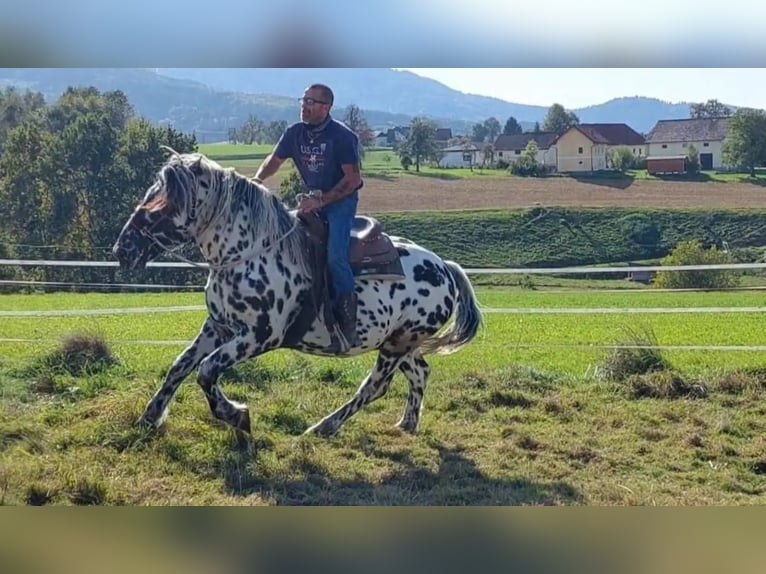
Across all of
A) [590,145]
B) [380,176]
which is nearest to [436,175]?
[380,176]

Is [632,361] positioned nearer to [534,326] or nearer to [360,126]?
[534,326]

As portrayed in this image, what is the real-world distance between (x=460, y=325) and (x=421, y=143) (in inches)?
85.3

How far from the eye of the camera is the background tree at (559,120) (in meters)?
7.18

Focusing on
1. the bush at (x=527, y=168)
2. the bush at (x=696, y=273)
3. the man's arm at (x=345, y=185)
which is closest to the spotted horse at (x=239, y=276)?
the man's arm at (x=345, y=185)

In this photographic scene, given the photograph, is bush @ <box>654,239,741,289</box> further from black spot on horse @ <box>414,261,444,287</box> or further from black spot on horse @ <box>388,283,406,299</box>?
black spot on horse @ <box>388,283,406,299</box>

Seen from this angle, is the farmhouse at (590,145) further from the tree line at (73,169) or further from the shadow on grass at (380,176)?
the tree line at (73,169)

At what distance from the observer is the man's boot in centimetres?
507

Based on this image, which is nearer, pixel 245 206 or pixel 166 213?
pixel 166 213

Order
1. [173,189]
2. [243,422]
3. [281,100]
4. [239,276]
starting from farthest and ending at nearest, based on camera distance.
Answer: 1. [281,100]
2. [243,422]
3. [239,276]
4. [173,189]

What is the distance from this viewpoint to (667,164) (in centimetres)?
748

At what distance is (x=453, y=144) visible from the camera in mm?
7570

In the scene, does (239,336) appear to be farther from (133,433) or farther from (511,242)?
(511,242)

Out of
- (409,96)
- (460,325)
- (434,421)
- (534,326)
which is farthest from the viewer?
(534,326)

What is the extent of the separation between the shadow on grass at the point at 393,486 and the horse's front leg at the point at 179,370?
0.52m
